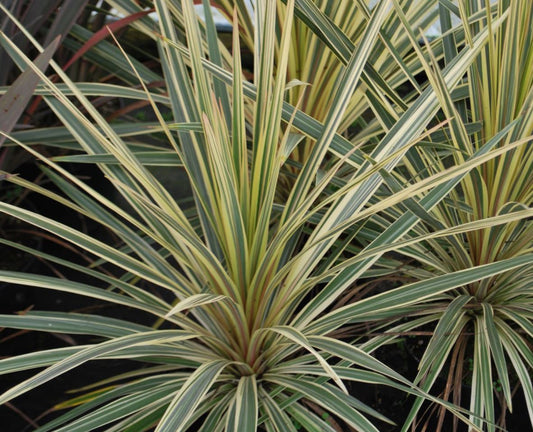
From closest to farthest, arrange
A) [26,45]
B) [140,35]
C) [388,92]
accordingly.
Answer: [388,92] → [26,45] → [140,35]

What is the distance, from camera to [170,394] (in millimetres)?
935

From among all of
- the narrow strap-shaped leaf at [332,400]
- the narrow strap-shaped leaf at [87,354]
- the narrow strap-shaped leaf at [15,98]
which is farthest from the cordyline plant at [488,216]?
the narrow strap-shaped leaf at [15,98]

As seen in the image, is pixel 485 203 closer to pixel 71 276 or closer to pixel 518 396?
pixel 518 396

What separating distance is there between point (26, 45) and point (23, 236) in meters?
0.58

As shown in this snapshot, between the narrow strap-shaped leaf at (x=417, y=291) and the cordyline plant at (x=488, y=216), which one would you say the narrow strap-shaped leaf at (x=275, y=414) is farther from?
the cordyline plant at (x=488, y=216)

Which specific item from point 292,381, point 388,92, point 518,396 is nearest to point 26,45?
point 388,92

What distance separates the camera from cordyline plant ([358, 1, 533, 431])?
980 mm

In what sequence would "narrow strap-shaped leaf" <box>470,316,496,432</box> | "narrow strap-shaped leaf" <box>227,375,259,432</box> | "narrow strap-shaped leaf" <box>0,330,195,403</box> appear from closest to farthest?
"narrow strap-shaped leaf" <box>0,330,195,403</box>, "narrow strap-shaped leaf" <box>227,375,259,432</box>, "narrow strap-shaped leaf" <box>470,316,496,432</box>

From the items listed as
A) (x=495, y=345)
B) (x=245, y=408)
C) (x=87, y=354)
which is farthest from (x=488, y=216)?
(x=87, y=354)

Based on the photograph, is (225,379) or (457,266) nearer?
(225,379)

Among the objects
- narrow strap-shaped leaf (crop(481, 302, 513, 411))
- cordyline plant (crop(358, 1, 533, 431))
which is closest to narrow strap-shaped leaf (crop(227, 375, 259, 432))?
cordyline plant (crop(358, 1, 533, 431))

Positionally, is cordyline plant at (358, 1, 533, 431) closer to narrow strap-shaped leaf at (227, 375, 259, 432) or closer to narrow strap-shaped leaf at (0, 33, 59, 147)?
narrow strap-shaped leaf at (227, 375, 259, 432)

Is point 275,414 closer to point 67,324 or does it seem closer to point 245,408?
point 245,408

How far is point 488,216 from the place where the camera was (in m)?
1.08
